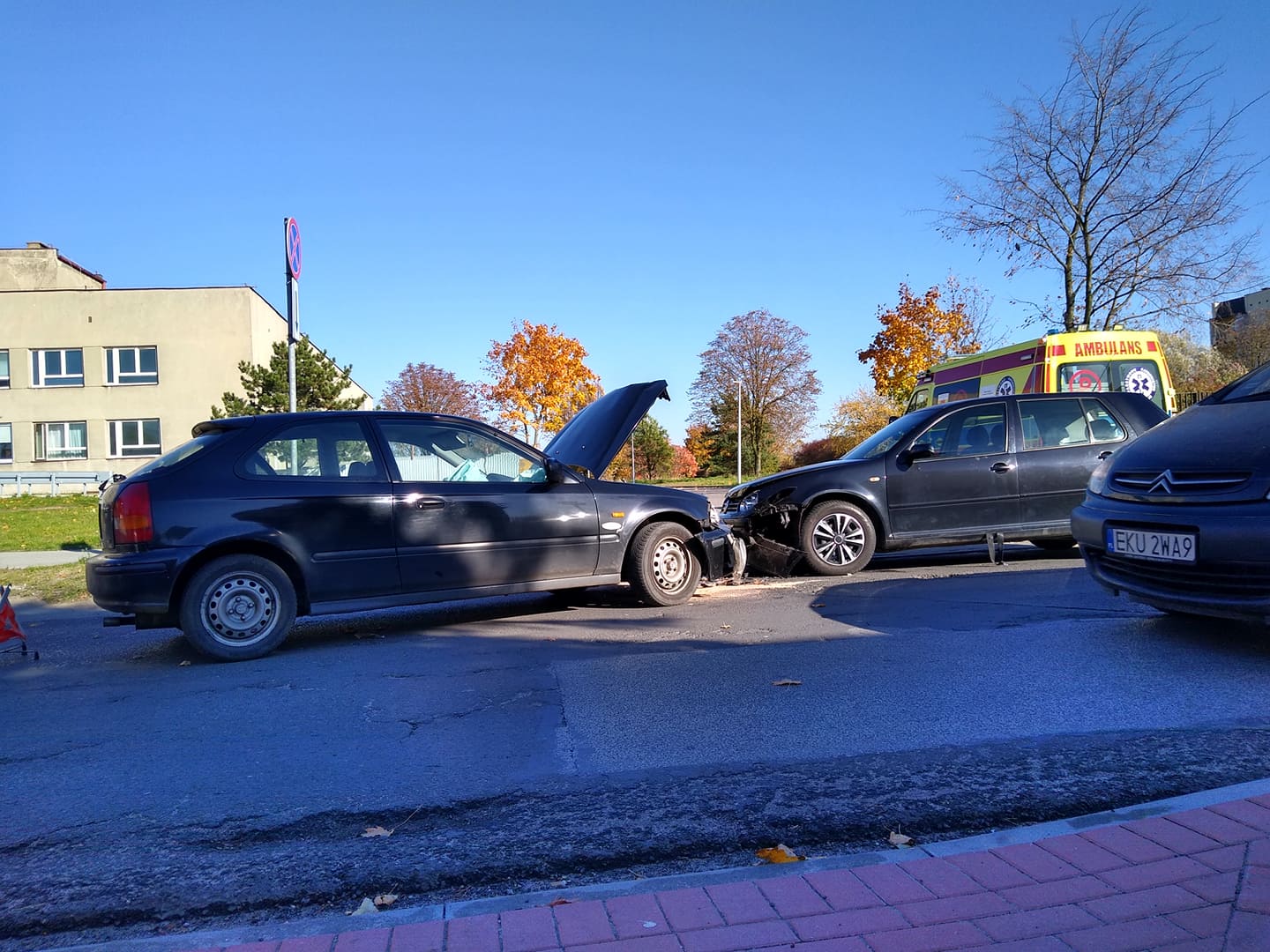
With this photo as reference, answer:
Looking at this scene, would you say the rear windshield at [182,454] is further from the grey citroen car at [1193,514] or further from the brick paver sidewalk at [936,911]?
the grey citroen car at [1193,514]

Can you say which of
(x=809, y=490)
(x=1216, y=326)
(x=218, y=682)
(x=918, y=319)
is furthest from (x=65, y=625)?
(x=1216, y=326)

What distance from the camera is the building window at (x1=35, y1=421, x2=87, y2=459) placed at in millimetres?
38781

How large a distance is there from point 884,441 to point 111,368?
38268 mm

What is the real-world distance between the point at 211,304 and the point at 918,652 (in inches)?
1541

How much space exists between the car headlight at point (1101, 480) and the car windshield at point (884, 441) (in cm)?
336

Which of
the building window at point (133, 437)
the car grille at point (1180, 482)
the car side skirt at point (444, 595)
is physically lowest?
the car side skirt at point (444, 595)

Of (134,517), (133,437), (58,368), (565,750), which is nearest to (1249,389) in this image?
(565,750)

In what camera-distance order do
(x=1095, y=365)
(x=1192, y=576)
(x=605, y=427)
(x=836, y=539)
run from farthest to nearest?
(x=1095, y=365), (x=836, y=539), (x=605, y=427), (x=1192, y=576)

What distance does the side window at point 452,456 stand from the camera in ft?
21.7

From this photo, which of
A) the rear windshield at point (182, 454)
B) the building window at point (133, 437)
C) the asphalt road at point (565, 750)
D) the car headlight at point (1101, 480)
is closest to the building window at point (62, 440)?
the building window at point (133, 437)

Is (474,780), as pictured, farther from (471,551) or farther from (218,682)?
(471,551)

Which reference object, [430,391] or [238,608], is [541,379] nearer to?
[430,391]

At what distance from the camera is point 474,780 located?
3613mm

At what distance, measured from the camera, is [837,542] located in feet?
29.5
